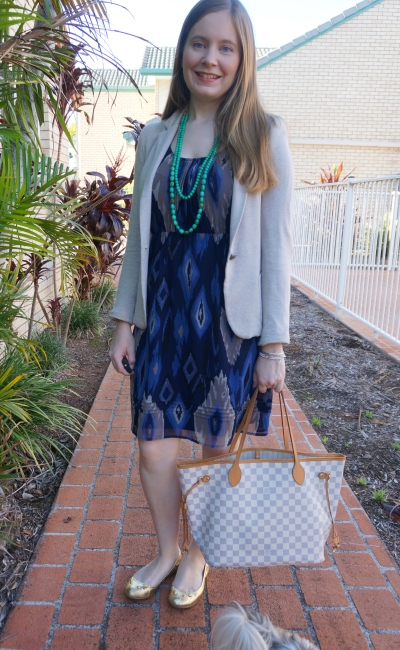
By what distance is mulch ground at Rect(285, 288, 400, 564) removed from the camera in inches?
123

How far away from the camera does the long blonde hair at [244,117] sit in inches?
67.3

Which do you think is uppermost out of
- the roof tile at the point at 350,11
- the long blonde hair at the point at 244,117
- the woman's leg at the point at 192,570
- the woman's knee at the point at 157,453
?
the roof tile at the point at 350,11

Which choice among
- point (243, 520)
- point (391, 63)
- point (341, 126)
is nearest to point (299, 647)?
point (243, 520)

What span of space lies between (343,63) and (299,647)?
55.2 ft

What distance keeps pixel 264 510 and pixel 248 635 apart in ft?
1.79

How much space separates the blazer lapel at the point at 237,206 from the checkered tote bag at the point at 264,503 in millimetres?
661

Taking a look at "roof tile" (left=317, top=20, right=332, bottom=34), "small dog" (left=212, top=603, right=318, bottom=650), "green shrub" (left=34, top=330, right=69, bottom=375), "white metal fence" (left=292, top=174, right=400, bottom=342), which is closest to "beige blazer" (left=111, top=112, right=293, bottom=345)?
"small dog" (left=212, top=603, right=318, bottom=650)

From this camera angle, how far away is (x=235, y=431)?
6.37ft

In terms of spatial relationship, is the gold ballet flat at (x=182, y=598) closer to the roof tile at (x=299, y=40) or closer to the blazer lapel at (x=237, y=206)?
the blazer lapel at (x=237, y=206)

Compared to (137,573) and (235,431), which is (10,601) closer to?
(137,573)

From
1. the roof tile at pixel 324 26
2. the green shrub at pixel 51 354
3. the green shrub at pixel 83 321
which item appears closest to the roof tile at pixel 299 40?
the roof tile at pixel 324 26

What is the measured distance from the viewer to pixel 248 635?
48.4 inches

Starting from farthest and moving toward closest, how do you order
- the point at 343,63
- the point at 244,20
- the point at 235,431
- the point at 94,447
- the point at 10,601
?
1. the point at 343,63
2. the point at 94,447
3. the point at 10,601
4. the point at 235,431
5. the point at 244,20

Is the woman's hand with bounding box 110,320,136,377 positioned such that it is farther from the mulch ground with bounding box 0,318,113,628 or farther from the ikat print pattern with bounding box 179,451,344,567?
the mulch ground with bounding box 0,318,113,628
